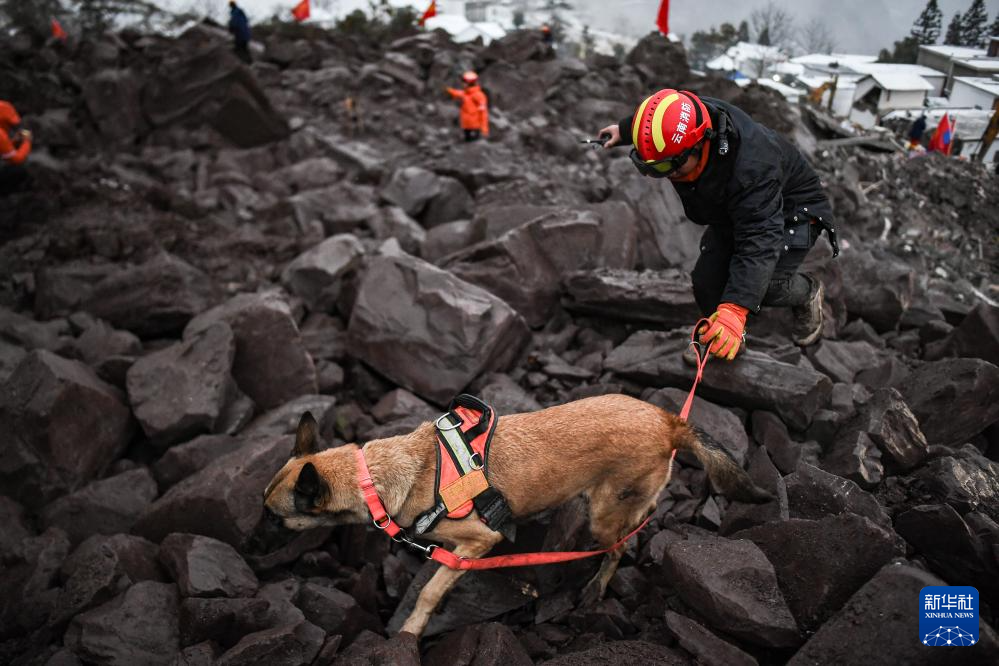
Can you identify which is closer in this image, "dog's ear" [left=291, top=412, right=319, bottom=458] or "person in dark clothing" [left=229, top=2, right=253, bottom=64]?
"dog's ear" [left=291, top=412, right=319, bottom=458]

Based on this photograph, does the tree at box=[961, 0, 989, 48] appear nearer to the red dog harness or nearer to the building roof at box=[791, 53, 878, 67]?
the building roof at box=[791, 53, 878, 67]

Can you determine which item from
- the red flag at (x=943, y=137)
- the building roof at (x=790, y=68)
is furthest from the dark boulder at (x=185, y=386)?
the building roof at (x=790, y=68)

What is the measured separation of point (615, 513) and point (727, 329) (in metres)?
1.70

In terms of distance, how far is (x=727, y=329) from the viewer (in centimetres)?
431

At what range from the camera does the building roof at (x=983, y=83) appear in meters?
8.41

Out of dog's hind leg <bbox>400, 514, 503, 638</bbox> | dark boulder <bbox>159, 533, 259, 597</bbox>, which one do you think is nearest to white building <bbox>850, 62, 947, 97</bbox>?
dog's hind leg <bbox>400, 514, 503, 638</bbox>

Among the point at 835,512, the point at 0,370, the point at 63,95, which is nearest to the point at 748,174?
the point at 835,512

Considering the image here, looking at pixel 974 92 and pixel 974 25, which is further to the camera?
pixel 974 92

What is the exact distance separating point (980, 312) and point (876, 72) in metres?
9.59

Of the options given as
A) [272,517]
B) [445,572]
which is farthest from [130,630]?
[445,572]

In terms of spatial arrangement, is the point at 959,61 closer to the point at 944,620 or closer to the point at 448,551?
the point at 944,620

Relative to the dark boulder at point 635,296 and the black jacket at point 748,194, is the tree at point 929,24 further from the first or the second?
the black jacket at point 748,194

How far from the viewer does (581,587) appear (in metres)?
4.58

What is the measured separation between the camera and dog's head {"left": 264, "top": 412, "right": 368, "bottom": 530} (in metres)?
4.06
